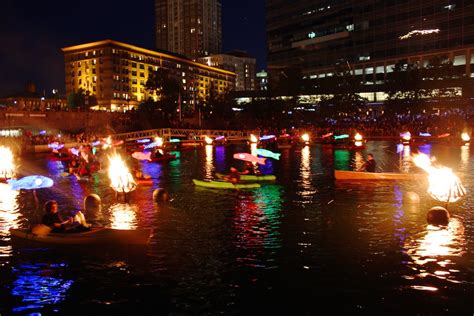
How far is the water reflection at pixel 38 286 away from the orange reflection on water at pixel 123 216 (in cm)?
479

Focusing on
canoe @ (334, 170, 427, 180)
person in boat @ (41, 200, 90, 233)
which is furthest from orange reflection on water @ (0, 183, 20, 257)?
canoe @ (334, 170, 427, 180)

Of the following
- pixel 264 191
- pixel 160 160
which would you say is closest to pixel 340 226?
pixel 264 191

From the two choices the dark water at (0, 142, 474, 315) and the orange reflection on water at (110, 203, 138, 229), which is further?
the orange reflection on water at (110, 203, 138, 229)

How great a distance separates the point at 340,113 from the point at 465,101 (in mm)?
21176

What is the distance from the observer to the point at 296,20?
129875 millimetres

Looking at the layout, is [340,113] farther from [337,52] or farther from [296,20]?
[296,20]

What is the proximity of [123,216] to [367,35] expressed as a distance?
Answer: 102204mm

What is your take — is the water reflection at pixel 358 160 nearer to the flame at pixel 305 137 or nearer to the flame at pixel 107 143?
the flame at pixel 305 137

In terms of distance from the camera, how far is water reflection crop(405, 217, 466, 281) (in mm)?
13375

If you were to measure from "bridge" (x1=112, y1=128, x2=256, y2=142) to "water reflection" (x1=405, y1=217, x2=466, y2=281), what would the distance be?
54.2 meters

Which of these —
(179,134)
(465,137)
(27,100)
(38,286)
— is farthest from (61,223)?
(27,100)

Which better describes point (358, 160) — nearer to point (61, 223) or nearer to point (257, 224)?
point (257, 224)

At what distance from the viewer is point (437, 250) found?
15.2 meters

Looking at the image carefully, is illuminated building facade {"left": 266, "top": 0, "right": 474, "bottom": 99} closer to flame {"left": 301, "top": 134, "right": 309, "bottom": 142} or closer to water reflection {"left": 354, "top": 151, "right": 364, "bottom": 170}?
flame {"left": 301, "top": 134, "right": 309, "bottom": 142}
